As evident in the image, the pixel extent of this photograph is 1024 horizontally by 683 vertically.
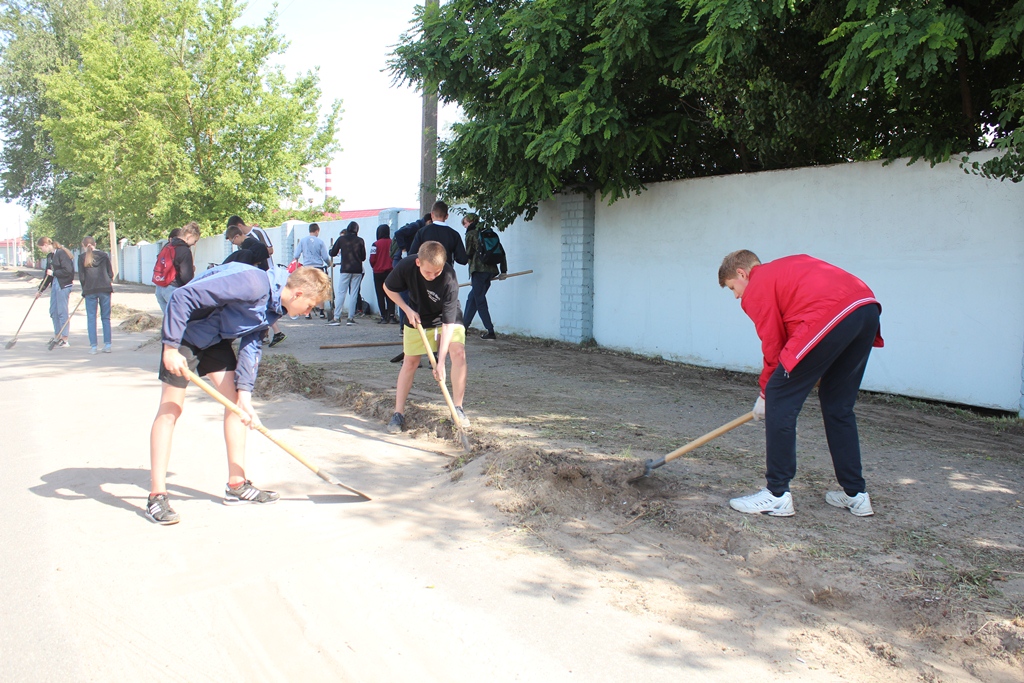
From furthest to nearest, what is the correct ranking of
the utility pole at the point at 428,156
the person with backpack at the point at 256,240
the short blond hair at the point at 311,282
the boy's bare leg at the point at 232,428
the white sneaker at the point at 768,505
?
1. the utility pole at the point at 428,156
2. the person with backpack at the point at 256,240
3. the boy's bare leg at the point at 232,428
4. the short blond hair at the point at 311,282
5. the white sneaker at the point at 768,505

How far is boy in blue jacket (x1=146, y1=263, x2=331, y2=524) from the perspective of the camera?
411 centimetres

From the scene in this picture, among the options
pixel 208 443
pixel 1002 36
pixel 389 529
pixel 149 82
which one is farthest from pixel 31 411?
pixel 149 82

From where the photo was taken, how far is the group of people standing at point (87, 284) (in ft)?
35.4

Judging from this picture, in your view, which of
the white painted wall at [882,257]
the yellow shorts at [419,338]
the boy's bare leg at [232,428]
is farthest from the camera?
the white painted wall at [882,257]

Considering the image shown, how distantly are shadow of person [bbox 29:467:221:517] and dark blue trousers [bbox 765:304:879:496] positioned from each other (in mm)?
3281

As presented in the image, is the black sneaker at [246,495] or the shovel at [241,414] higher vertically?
the shovel at [241,414]

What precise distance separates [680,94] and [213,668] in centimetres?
839

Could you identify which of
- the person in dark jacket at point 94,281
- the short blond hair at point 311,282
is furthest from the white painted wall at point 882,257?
the person in dark jacket at point 94,281

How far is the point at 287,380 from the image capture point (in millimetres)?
8305

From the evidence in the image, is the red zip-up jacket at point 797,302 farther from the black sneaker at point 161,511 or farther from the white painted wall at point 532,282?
the white painted wall at point 532,282

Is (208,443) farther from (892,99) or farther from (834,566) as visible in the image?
(892,99)

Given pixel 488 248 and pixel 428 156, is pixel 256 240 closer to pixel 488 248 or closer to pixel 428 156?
pixel 488 248

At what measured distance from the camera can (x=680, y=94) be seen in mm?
9391

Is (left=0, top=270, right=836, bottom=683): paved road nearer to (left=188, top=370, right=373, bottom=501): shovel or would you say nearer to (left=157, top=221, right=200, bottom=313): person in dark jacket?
(left=188, top=370, right=373, bottom=501): shovel
